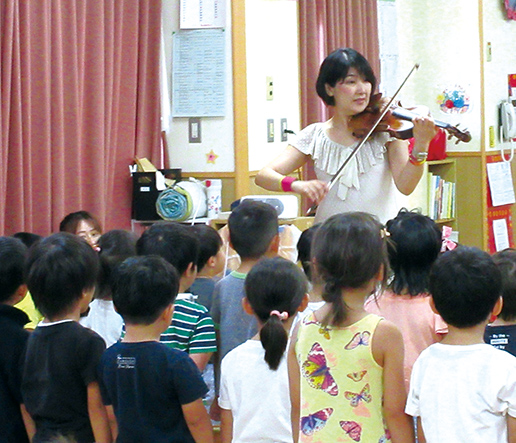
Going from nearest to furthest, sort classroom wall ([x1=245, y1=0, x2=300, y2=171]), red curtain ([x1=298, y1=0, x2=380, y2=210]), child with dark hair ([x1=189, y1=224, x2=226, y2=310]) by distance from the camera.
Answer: child with dark hair ([x1=189, y1=224, x2=226, y2=310]) < classroom wall ([x1=245, y1=0, x2=300, y2=171]) < red curtain ([x1=298, y1=0, x2=380, y2=210])

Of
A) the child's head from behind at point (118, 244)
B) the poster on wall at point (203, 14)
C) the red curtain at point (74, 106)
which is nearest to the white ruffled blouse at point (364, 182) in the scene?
the child's head from behind at point (118, 244)

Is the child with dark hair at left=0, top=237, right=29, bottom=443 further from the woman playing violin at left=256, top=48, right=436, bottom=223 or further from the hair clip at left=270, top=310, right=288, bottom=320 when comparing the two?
the woman playing violin at left=256, top=48, right=436, bottom=223

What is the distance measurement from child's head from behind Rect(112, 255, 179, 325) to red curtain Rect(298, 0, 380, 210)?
3.08m

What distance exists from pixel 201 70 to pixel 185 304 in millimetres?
2521

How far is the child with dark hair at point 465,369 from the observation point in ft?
5.36

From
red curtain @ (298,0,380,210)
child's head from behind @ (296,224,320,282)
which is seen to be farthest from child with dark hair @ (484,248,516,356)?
red curtain @ (298,0,380,210)

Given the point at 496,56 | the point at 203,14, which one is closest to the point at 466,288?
the point at 203,14

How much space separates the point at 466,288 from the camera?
1.71 metres

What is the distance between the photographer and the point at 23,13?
3.55m

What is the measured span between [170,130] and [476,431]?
123 inches

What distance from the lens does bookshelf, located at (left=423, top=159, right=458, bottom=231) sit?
591 cm

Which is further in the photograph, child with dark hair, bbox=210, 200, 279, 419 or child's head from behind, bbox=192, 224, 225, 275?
child's head from behind, bbox=192, 224, 225, 275

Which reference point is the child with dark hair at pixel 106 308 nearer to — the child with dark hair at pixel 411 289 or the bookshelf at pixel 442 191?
the child with dark hair at pixel 411 289

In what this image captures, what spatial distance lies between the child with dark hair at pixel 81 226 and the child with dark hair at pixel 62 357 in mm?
1380
